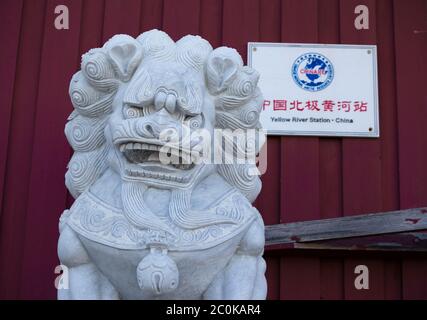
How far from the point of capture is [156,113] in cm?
181

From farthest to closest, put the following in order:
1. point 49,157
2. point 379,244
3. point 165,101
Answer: point 49,157 → point 379,244 → point 165,101

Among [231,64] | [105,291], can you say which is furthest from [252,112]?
[105,291]

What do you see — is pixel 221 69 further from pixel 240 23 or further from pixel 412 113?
pixel 412 113

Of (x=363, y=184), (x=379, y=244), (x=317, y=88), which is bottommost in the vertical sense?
(x=379, y=244)

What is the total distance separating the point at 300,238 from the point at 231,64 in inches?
37.9

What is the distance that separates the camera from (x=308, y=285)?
2.81m

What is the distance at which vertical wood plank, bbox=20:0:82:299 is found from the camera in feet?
9.25

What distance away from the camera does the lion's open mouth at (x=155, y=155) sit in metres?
1.78

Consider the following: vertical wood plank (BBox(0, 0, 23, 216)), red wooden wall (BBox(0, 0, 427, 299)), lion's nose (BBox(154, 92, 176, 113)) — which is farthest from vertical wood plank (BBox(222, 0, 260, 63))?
lion's nose (BBox(154, 92, 176, 113))

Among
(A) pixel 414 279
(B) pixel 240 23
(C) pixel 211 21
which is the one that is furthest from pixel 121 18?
(A) pixel 414 279

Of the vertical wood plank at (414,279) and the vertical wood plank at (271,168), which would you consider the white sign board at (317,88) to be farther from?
the vertical wood plank at (414,279)

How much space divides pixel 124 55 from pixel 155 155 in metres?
0.34

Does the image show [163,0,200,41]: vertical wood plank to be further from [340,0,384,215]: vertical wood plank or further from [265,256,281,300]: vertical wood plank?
[265,256,281,300]: vertical wood plank

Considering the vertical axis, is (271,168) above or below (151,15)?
below
